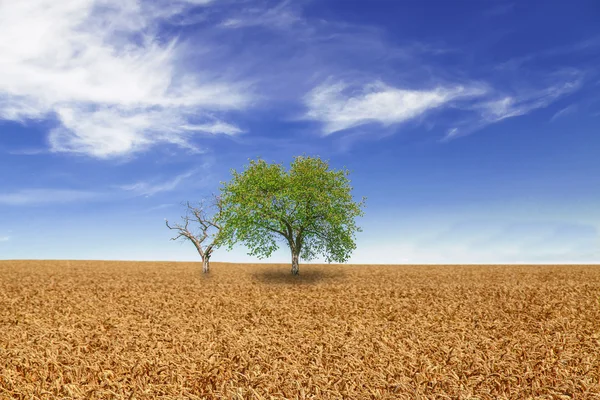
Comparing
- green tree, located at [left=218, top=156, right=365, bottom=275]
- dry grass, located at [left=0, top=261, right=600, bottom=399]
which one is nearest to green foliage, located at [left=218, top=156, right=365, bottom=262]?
green tree, located at [left=218, top=156, right=365, bottom=275]

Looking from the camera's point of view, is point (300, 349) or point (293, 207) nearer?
point (300, 349)

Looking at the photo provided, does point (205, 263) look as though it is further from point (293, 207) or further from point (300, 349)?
point (300, 349)

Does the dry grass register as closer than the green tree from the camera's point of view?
Yes

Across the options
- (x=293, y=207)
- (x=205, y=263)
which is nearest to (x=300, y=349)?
(x=293, y=207)

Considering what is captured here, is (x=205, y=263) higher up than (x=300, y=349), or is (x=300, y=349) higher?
(x=205, y=263)

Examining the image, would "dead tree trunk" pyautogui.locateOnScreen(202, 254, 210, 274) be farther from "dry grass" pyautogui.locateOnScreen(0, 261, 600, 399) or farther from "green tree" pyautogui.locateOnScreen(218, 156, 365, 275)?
"dry grass" pyautogui.locateOnScreen(0, 261, 600, 399)

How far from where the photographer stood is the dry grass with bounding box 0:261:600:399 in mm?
7770

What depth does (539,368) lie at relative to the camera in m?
9.11

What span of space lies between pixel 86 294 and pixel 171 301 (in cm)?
632

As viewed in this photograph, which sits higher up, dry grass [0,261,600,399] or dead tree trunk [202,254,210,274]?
dead tree trunk [202,254,210,274]

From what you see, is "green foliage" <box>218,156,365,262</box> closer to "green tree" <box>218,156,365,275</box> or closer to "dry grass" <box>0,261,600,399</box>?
"green tree" <box>218,156,365,275</box>

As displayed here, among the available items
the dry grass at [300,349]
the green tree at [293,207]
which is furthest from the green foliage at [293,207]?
the dry grass at [300,349]

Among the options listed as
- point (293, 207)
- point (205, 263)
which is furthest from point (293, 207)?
point (205, 263)

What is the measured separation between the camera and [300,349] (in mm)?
10508
